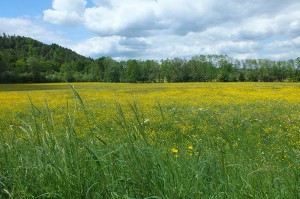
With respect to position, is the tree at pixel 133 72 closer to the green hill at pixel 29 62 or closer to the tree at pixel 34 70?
the green hill at pixel 29 62

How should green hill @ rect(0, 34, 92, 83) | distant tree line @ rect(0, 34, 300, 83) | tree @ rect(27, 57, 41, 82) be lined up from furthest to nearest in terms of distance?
distant tree line @ rect(0, 34, 300, 83), tree @ rect(27, 57, 41, 82), green hill @ rect(0, 34, 92, 83)

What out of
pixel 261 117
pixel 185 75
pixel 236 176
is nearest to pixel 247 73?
pixel 185 75

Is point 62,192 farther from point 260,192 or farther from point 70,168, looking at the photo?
point 260,192

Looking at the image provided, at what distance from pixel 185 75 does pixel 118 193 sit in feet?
416

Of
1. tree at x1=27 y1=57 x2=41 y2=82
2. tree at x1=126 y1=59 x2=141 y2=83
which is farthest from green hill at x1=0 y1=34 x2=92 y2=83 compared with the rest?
tree at x1=126 y1=59 x2=141 y2=83

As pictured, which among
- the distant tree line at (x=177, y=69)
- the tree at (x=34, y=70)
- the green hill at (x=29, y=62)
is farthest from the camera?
the distant tree line at (x=177, y=69)

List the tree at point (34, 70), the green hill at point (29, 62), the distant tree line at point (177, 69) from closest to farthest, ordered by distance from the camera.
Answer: the green hill at point (29, 62) < the tree at point (34, 70) < the distant tree line at point (177, 69)

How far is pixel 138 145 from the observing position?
A: 308cm

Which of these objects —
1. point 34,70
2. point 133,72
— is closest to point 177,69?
point 133,72

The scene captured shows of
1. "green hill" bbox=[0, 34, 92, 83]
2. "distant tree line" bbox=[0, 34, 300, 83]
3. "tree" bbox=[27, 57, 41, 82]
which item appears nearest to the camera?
"green hill" bbox=[0, 34, 92, 83]

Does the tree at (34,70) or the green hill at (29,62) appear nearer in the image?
the green hill at (29,62)

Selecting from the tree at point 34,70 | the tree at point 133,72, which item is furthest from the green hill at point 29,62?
the tree at point 133,72

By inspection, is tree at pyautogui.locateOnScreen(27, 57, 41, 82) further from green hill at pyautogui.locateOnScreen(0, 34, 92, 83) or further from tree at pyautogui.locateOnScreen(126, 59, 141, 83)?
tree at pyautogui.locateOnScreen(126, 59, 141, 83)

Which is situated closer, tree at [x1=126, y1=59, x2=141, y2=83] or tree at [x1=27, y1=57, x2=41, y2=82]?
tree at [x1=27, y1=57, x2=41, y2=82]
